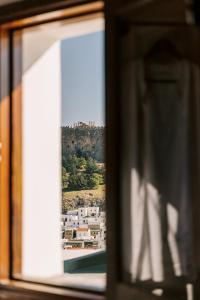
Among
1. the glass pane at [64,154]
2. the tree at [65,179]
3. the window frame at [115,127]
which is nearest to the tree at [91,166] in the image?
the glass pane at [64,154]

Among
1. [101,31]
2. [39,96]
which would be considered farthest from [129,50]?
[39,96]

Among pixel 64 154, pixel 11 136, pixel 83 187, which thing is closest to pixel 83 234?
pixel 83 187

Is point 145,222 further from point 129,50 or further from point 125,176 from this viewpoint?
point 129,50

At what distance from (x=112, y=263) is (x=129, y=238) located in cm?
15

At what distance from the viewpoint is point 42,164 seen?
2.82 m

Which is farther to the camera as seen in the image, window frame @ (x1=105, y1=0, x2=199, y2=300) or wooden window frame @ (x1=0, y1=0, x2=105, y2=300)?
wooden window frame @ (x1=0, y1=0, x2=105, y2=300)

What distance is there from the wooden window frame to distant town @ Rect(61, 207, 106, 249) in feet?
1.09

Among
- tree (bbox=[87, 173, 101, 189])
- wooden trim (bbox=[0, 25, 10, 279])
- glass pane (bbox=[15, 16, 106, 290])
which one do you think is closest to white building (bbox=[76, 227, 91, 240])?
glass pane (bbox=[15, 16, 106, 290])

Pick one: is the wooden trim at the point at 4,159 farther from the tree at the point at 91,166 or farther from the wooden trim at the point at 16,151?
the tree at the point at 91,166

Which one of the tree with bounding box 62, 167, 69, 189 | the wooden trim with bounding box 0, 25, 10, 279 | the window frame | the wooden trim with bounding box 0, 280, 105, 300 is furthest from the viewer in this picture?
the wooden trim with bounding box 0, 25, 10, 279

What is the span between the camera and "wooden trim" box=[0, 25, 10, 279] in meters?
2.79

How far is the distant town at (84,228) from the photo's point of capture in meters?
2.48

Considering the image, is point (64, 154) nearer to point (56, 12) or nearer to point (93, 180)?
point (93, 180)

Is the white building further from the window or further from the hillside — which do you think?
the hillside
